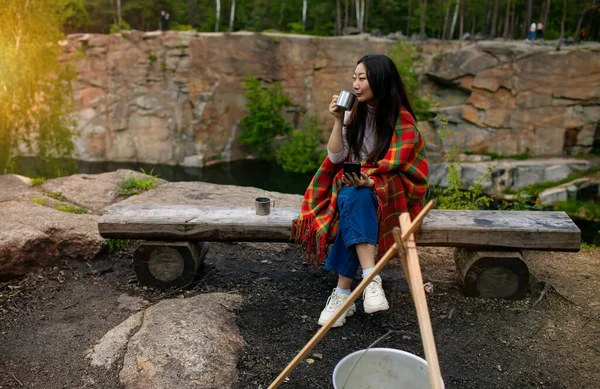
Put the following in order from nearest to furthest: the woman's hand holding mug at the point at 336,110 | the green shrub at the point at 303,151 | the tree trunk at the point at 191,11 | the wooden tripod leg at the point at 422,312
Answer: the wooden tripod leg at the point at 422,312
the woman's hand holding mug at the point at 336,110
the green shrub at the point at 303,151
the tree trunk at the point at 191,11

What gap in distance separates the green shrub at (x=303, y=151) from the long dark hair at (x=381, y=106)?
52.8ft

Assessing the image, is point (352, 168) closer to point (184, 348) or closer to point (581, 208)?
point (184, 348)

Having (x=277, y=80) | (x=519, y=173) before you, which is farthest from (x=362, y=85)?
(x=277, y=80)

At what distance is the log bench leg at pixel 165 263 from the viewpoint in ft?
12.6

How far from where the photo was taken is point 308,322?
3.47m

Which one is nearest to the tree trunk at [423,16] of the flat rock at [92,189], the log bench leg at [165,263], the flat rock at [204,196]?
the flat rock at [204,196]

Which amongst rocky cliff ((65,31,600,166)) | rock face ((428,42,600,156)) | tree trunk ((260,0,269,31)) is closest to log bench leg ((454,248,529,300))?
rock face ((428,42,600,156))

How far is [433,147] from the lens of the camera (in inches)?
757

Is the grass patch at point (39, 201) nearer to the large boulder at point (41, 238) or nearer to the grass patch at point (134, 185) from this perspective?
the large boulder at point (41, 238)

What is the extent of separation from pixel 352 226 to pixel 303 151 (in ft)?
55.5

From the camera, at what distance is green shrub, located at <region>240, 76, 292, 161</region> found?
20.2 m

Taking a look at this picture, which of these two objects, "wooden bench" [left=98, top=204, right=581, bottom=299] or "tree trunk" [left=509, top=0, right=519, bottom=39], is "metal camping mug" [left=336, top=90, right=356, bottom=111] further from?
"tree trunk" [left=509, top=0, right=519, bottom=39]

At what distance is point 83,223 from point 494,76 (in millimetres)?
16745

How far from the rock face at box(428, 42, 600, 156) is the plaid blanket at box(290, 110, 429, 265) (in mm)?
14842
